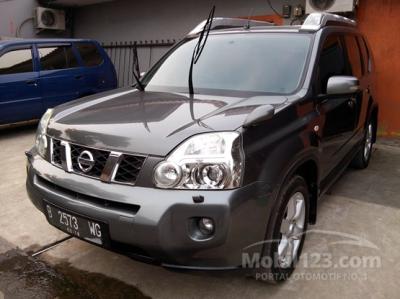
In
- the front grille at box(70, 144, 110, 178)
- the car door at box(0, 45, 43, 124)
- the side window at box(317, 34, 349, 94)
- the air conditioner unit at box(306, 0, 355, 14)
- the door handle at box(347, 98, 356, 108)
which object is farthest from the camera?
the car door at box(0, 45, 43, 124)

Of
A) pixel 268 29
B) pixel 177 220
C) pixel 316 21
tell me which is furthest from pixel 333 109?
pixel 177 220

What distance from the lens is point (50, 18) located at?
→ 10477 mm

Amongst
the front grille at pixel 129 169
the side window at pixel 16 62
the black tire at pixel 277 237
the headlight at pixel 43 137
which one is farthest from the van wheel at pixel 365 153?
the side window at pixel 16 62

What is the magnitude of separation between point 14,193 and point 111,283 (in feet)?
6.68

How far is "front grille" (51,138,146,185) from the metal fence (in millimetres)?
6792

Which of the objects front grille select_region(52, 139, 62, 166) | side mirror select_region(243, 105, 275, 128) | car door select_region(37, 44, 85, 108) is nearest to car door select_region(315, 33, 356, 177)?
side mirror select_region(243, 105, 275, 128)

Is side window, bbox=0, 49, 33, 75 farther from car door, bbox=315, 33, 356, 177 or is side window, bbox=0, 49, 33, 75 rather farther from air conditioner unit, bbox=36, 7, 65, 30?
car door, bbox=315, 33, 356, 177

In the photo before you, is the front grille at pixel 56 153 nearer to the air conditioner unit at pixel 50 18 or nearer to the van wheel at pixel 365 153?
the van wheel at pixel 365 153

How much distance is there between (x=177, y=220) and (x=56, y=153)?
1.03m

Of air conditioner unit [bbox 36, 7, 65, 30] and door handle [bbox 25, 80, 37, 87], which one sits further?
air conditioner unit [bbox 36, 7, 65, 30]

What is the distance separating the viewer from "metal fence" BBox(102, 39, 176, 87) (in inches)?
354

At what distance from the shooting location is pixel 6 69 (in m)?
6.42

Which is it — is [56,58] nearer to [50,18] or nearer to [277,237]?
[50,18]

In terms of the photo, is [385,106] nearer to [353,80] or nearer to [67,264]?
[353,80]
